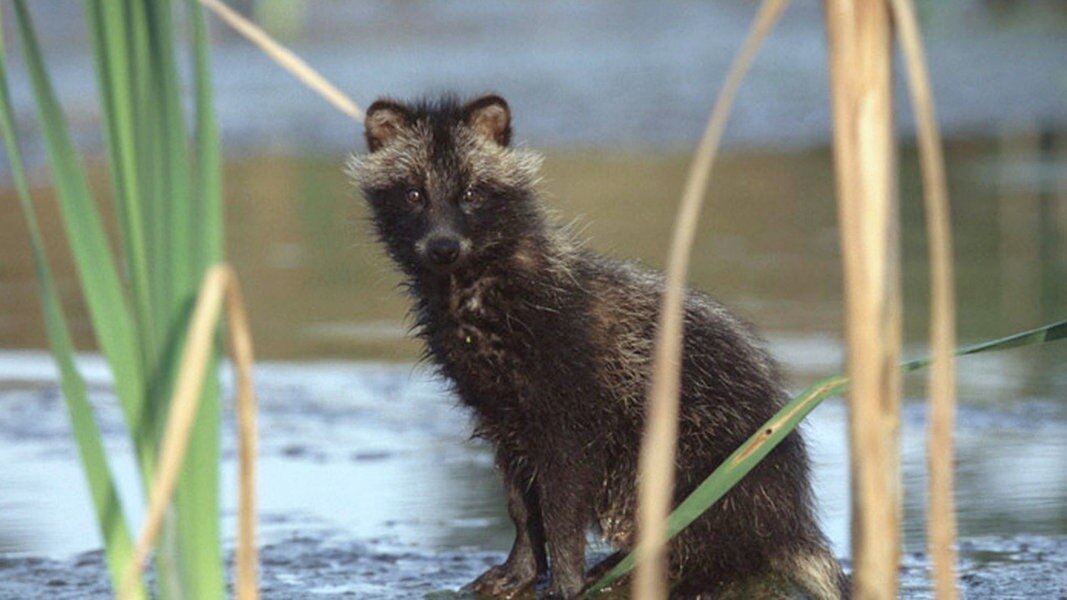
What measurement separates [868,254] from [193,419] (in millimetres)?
1166

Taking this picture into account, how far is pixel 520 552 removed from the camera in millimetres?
5676

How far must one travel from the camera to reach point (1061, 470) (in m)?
6.70

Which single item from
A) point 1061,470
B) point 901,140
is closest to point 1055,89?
point 901,140

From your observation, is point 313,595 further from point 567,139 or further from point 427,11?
point 427,11

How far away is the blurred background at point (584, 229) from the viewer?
22.4 feet

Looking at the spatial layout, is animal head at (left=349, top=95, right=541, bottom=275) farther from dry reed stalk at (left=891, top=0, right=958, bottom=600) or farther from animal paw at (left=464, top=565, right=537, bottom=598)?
dry reed stalk at (left=891, top=0, right=958, bottom=600)

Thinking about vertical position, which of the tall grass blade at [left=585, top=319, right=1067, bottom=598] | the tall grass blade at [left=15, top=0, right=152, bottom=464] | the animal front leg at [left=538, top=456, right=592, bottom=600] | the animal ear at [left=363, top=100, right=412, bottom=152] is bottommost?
the animal front leg at [left=538, top=456, right=592, bottom=600]

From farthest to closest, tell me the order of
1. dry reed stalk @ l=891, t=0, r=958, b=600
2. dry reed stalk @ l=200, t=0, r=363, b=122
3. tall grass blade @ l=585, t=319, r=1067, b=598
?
1. tall grass blade @ l=585, t=319, r=1067, b=598
2. dry reed stalk @ l=200, t=0, r=363, b=122
3. dry reed stalk @ l=891, t=0, r=958, b=600

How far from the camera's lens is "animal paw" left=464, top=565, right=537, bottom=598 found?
5594mm

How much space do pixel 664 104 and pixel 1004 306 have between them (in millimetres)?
11276

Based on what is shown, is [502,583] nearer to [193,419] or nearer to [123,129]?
[193,419]

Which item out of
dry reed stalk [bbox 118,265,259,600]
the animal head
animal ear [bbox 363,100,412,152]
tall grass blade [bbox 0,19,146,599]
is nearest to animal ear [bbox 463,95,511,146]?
the animal head

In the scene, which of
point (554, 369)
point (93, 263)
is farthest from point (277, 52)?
point (554, 369)

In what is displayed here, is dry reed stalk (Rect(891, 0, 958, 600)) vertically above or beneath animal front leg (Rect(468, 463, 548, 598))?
above
